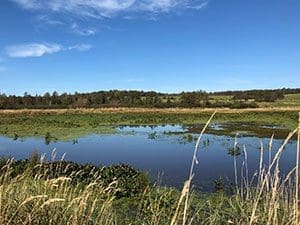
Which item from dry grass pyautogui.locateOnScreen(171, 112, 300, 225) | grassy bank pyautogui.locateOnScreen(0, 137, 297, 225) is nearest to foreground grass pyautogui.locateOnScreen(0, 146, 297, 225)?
grassy bank pyautogui.locateOnScreen(0, 137, 297, 225)

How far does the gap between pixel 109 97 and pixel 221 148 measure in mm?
93456

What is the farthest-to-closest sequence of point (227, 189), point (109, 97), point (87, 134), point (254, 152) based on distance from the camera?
point (109, 97), point (87, 134), point (254, 152), point (227, 189)

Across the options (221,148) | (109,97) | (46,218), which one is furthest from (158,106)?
(46,218)

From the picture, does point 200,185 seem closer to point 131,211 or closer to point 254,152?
point 131,211

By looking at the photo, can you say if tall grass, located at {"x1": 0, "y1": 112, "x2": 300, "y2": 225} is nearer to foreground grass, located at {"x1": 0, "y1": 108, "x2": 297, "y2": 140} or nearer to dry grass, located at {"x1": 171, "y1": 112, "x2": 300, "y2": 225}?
dry grass, located at {"x1": 171, "y1": 112, "x2": 300, "y2": 225}

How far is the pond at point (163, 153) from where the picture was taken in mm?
18609

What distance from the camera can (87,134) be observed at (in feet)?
132

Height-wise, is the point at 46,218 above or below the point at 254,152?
above

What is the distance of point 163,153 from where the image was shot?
2602 centimetres

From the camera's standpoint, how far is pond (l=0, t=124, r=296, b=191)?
61.1 feet

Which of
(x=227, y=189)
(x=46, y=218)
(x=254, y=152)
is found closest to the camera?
(x=46, y=218)

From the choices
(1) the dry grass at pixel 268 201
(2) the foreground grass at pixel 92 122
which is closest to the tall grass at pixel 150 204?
(1) the dry grass at pixel 268 201

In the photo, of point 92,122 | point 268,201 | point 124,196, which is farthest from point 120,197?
point 92,122

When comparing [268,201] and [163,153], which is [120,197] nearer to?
[268,201]
